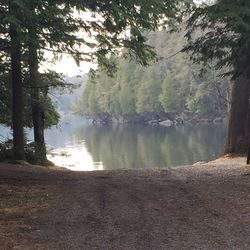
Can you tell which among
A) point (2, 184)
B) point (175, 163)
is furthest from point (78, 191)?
point (175, 163)

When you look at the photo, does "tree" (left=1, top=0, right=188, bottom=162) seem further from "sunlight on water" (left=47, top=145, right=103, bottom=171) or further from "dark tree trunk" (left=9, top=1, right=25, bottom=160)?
"sunlight on water" (left=47, top=145, right=103, bottom=171)

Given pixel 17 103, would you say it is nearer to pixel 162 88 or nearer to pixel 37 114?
pixel 37 114

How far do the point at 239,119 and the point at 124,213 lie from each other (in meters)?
14.0

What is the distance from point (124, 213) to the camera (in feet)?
24.3

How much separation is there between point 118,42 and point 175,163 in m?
25.3

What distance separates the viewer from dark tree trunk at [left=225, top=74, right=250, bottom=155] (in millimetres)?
20094

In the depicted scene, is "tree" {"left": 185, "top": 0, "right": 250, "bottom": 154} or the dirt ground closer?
the dirt ground

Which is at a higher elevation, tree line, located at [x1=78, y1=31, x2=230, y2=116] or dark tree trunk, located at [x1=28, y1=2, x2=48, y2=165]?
tree line, located at [x1=78, y1=31, x2=230, y2=116]

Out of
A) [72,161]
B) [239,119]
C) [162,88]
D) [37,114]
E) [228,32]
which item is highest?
[162,88]

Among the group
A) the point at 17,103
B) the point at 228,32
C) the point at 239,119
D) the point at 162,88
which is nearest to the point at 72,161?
the point at 239,119

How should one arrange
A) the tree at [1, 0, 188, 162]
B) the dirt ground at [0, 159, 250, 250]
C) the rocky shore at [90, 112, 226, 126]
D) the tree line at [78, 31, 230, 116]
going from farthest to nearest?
the rocky shore at [90, 112, 226, 126] → the tree line at [78, 31, 230, 116] → the tree at [1, 0, 188, 162] → the dirt ground at [0, 159, 250, 250]

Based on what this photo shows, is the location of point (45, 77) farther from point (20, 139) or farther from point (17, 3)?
point (17, 3)

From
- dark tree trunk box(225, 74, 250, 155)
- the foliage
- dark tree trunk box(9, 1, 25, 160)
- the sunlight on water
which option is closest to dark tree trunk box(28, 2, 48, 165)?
dark tree trunk box(9, 1, 25, 160)

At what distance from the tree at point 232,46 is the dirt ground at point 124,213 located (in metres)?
3.08
